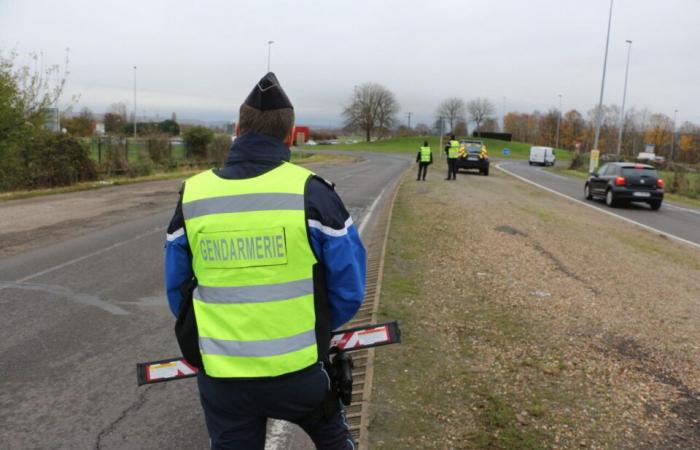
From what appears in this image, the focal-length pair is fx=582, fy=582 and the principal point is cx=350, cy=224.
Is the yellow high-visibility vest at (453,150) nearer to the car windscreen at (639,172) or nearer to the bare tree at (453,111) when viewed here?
the car windscreen at (639,172)

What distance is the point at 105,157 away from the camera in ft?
81.5

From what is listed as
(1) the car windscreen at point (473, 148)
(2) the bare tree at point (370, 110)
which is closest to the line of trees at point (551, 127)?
(2) the bare tree at point (370, 110)

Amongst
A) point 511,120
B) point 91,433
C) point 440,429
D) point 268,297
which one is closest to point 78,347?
point 91,433

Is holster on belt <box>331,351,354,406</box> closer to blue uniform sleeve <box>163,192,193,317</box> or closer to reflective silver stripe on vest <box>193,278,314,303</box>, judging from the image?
reflective silver stripe on vest <box>193,278,314,303</box>

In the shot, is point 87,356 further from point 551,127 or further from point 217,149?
point 551,127

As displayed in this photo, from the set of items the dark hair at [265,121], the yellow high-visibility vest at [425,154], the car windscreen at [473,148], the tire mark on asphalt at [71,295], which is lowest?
the tire mark on asphalt at [71,295]

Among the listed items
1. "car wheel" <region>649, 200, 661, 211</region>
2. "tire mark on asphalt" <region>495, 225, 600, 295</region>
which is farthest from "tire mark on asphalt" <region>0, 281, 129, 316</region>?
"car wheel" <region>649, 200, 661, 211</region>

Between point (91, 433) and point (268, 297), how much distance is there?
2.33 meters

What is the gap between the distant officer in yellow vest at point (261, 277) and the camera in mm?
A: 1970

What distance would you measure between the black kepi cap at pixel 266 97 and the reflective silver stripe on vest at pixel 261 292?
0.66 meters

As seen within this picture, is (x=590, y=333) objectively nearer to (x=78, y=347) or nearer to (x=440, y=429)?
(x=440, y=429)

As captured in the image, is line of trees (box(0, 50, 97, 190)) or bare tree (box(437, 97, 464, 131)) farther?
bare tree (box(437, 97, 464, 131))

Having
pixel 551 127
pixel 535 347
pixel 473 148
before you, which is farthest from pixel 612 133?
pixel 535 347

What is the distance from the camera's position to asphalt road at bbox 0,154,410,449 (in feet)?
11.9
